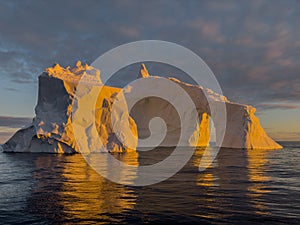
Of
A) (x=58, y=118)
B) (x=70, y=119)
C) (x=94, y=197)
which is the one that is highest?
(x=58, y=118)

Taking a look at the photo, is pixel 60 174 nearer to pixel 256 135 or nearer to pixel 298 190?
pixel 298 190

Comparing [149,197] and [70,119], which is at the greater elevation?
[70,119]

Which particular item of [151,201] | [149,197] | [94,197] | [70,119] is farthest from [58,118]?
[151,201]

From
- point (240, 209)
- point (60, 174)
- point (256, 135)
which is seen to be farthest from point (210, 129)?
point (240, 209)

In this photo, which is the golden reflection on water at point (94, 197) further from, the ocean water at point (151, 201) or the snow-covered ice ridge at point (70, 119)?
the snow-covered ice ridge at point (70, 119)

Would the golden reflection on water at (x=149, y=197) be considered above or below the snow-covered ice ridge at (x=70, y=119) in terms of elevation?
below

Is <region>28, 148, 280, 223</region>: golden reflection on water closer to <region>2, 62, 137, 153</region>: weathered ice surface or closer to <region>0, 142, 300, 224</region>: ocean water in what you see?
<region>0, 142, 300, 224</region>: ocean water

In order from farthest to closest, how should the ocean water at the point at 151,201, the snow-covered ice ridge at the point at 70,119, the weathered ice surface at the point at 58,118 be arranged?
the snow-covered ice ridge at the point at 70,119 → the weathered ice surface at the point at 58,118 → the ocean water at the point at 151,201

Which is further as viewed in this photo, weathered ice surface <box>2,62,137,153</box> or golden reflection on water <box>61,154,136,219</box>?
weathered ice surface <box>2,62,137,153</box>

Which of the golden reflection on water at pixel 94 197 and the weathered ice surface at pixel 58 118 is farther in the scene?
the weathered ice surface at pixel 58 118

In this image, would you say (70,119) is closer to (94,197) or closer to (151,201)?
(94,197)

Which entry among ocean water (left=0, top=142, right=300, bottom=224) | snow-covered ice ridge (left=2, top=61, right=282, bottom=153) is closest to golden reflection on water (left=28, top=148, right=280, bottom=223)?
ocean water (left=0, top=142, right=300, bottom=224)

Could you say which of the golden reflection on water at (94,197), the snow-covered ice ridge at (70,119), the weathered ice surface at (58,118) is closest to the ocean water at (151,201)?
the golden reflection on water at (94,197)

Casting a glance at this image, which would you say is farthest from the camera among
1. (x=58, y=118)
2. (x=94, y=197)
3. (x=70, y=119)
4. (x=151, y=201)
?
(x=58, y=118)
